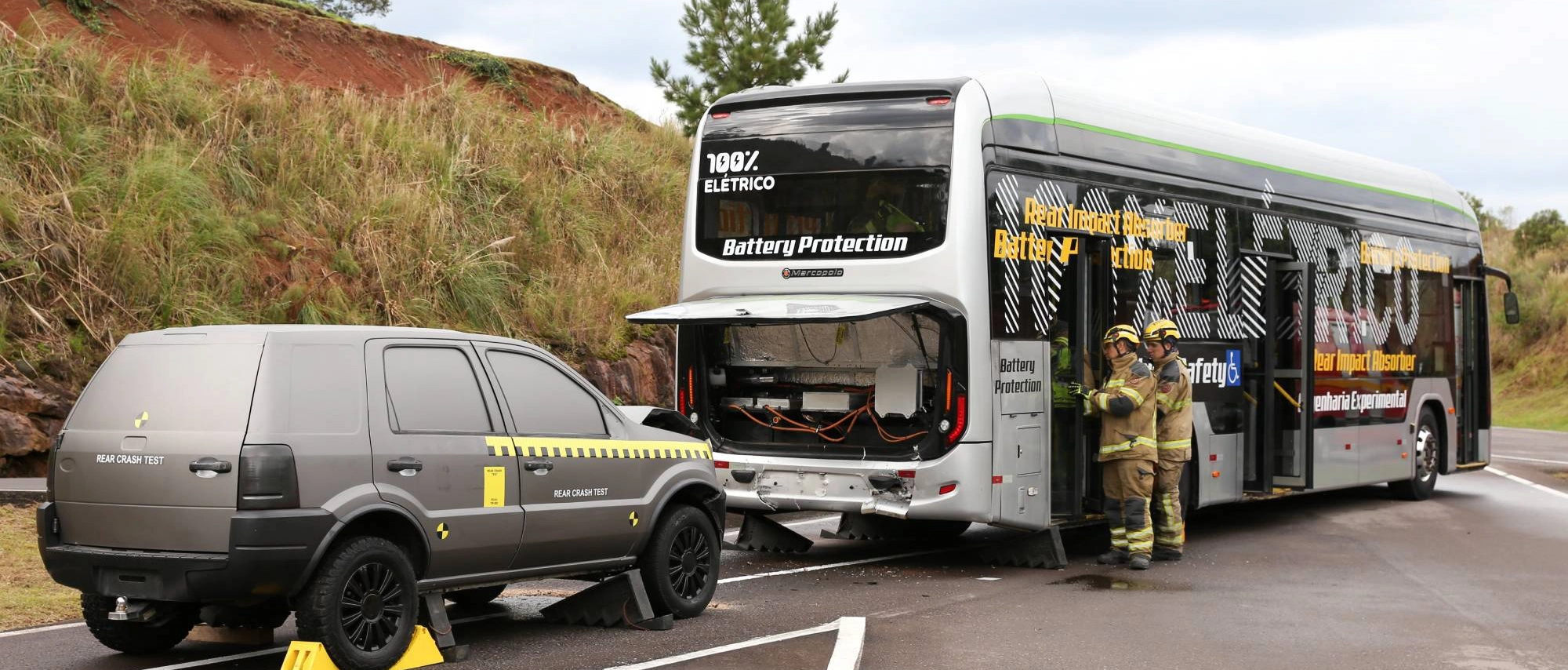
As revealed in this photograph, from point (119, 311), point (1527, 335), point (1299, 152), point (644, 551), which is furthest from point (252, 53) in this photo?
point (1527, 335)

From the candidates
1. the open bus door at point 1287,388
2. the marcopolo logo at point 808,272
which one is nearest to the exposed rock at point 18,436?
the marcopolo logo at point 808,272

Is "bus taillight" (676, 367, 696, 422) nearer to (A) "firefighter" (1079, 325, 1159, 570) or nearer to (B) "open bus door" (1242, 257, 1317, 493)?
(A) "firefighter" (1079, 325, 1159, 570)

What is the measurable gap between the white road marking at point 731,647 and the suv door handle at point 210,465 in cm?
215

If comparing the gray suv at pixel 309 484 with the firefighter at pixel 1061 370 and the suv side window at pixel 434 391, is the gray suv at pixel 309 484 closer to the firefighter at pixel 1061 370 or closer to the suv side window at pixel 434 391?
the suv side window at pixel 434 391

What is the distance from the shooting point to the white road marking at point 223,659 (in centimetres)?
763

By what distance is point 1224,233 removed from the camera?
527 inches

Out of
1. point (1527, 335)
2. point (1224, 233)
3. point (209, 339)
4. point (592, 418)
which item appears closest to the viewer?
point (209, 339)

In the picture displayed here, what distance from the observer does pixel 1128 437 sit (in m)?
11.7

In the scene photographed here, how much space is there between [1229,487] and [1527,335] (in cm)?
3760

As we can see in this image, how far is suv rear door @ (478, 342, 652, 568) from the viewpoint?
8.08 m

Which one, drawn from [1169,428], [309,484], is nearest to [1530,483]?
[1169,428]

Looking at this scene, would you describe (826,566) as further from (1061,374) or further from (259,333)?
(259,333)

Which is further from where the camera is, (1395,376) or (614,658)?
(1395,376)

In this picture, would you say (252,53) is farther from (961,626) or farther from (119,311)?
(961,626)
